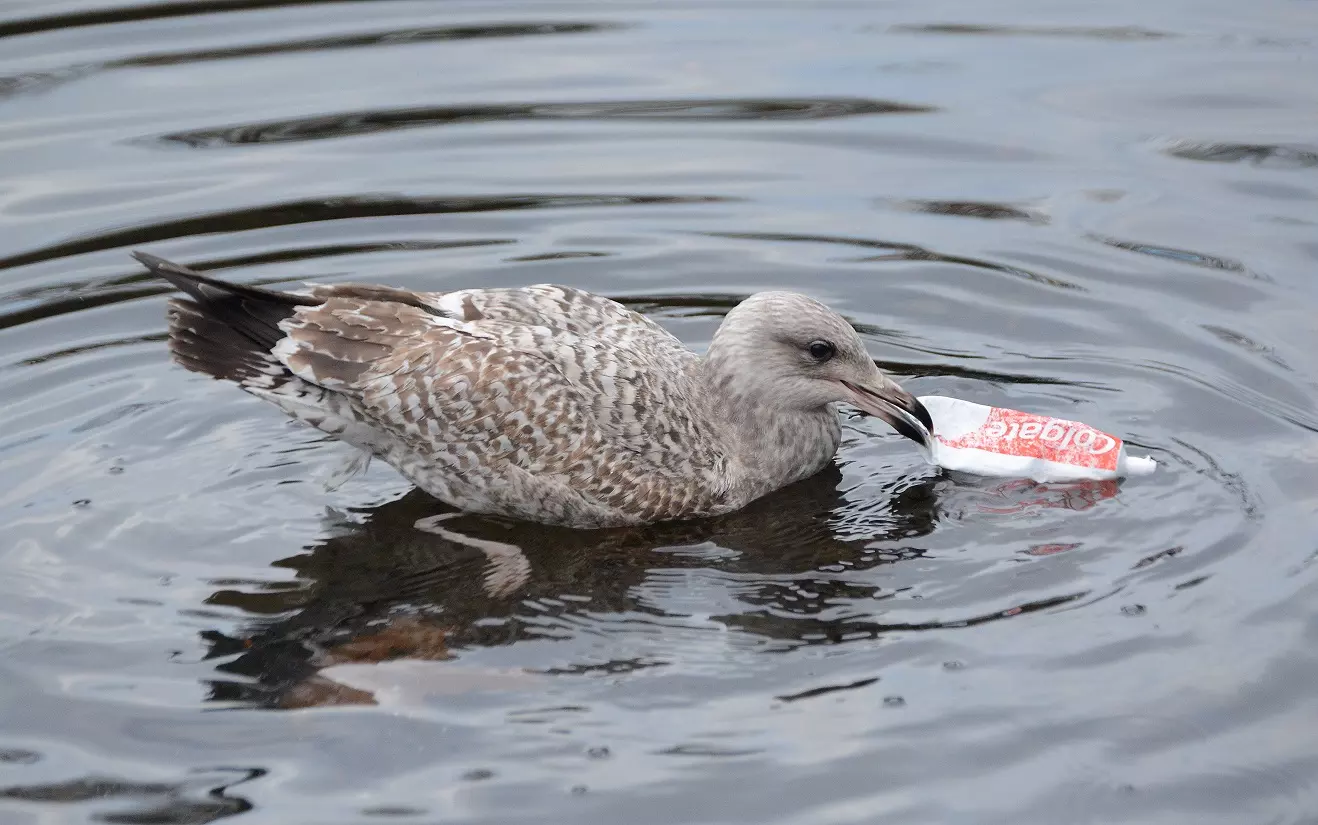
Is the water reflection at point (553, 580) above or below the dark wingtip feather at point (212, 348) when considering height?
below

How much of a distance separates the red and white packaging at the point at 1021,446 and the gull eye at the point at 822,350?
1.66 feet

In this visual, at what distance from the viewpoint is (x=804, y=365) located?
297 inches

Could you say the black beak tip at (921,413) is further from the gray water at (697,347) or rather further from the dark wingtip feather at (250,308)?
the dark wingtip feather at (250,308)

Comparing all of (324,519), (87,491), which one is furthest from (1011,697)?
(87,491)

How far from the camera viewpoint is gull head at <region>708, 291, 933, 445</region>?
7473mm

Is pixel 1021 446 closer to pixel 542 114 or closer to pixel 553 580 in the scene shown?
pixel 553 580

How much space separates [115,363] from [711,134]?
14.7ft

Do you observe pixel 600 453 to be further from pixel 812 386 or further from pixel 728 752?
pixel 728 752

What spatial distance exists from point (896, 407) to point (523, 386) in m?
1.66

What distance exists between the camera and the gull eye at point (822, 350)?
7480 mm

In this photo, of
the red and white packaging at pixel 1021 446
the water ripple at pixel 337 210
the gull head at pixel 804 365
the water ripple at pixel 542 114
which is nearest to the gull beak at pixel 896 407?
the gull head at pixel 804 365

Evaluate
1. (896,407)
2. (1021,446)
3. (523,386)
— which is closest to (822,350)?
(896,407)

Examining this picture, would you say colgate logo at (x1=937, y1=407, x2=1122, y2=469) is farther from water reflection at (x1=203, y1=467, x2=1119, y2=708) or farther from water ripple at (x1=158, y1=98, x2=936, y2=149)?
water ripple at (x1=158, y1=98, x2=936, y2=149)

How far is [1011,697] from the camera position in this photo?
19.1 ft
